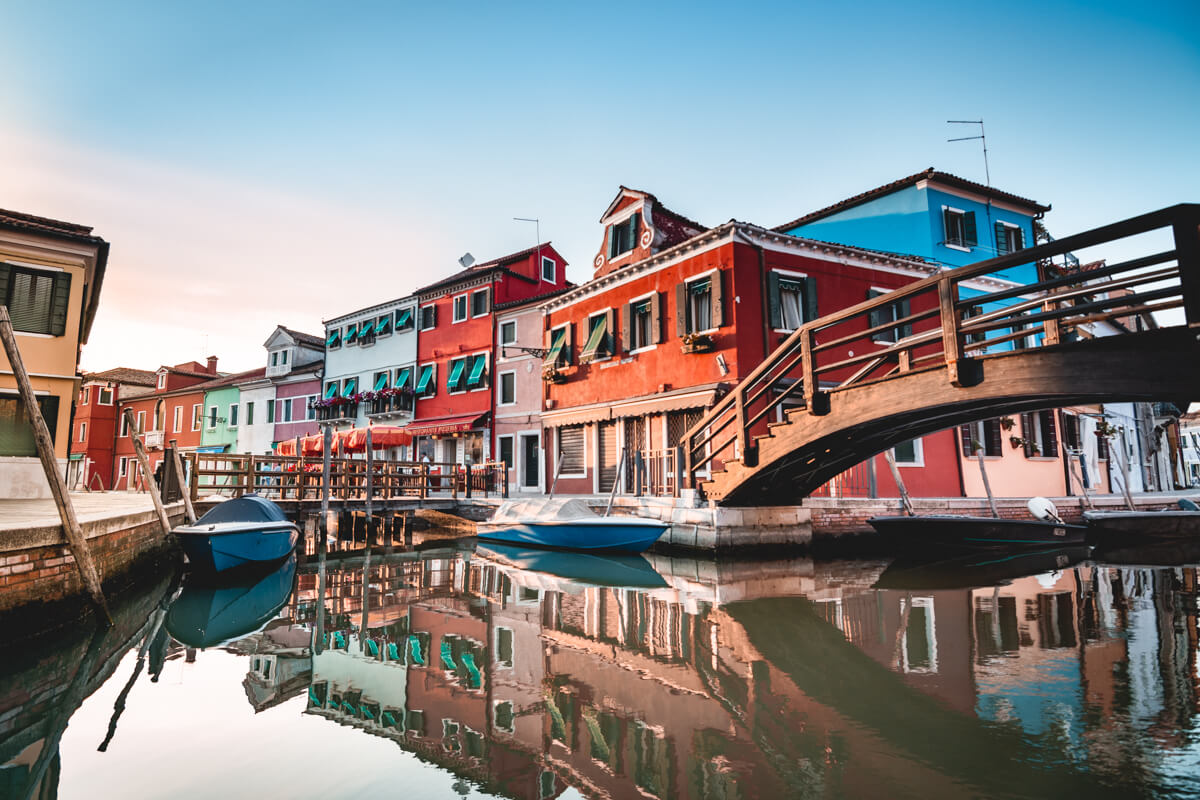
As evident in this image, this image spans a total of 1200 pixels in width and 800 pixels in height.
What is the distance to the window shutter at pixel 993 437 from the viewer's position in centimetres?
1786

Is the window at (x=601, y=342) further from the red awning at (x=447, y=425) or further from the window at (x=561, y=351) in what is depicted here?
the red awning at (x=447, y=425)

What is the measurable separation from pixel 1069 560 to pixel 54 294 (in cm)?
2138

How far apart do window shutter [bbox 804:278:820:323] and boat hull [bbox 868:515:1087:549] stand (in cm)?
516

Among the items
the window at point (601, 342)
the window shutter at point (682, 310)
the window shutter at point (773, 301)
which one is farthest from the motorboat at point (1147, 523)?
the window at point (601, 342)

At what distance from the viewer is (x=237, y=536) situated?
35.7 feet

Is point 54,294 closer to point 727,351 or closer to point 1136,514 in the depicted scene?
point 727,351

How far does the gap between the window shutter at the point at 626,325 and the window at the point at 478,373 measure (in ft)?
23.5

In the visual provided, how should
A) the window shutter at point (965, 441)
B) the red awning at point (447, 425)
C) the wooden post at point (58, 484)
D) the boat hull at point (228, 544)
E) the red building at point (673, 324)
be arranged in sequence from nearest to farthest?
the wooden post at point (58, 484) < the boat hull at point (228, 544) < the red building at point (673, 324) < the window shutter at point (965, 441) < the red awning at point (447, 425)

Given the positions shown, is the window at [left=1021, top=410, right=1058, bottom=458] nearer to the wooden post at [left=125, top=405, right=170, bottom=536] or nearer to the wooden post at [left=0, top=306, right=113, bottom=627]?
the wooden post at [left=125, top=405, right=170, bottom=536]

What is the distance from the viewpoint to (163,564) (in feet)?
39.2

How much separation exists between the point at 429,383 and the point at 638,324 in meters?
10.9

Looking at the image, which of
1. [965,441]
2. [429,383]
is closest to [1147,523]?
[965,441]

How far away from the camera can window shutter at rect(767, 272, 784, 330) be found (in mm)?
16094

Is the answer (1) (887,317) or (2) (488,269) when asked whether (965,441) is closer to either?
(1) (887,317)
